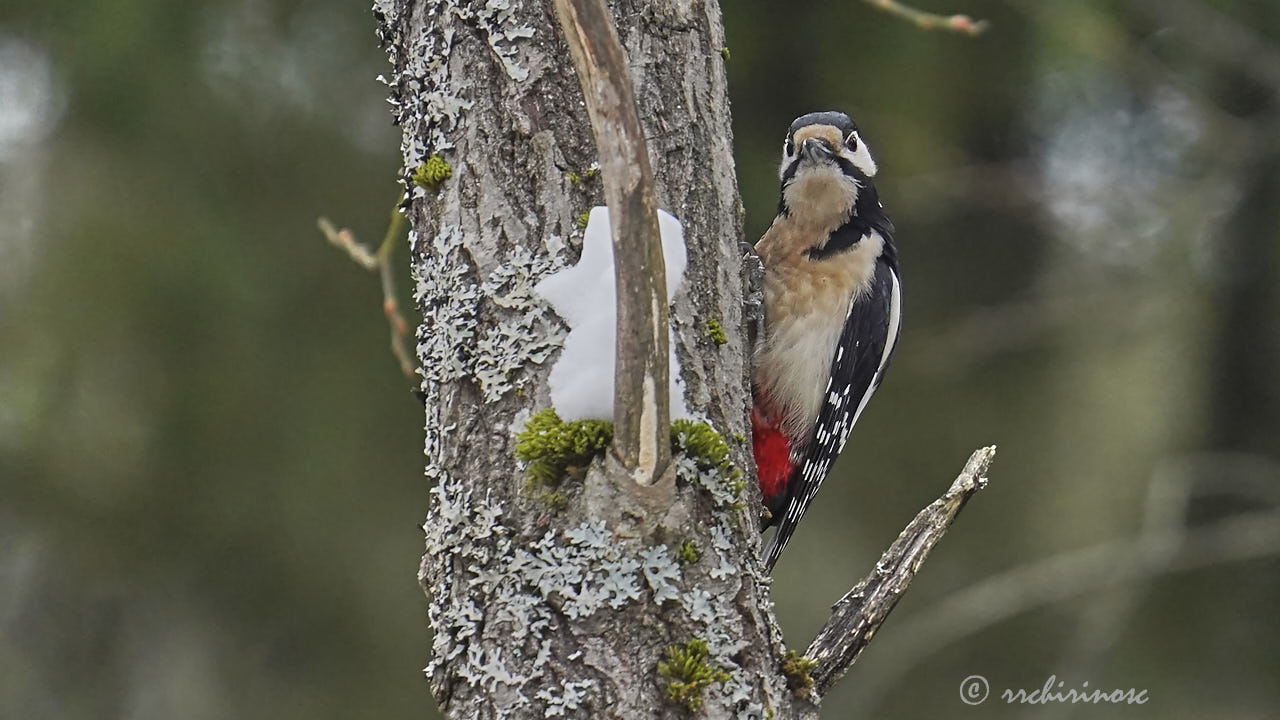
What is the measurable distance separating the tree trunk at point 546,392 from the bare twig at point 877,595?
0.11 meters

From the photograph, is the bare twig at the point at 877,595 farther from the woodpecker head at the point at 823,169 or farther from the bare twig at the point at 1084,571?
the bare twig at the point at 1084,571

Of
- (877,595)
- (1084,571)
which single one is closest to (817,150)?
(877,595)

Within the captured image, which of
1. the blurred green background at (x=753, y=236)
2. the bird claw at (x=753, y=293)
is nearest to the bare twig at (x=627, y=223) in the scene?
the bird claw at (x=753, y=293)

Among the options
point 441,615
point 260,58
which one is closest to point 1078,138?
point 260,58

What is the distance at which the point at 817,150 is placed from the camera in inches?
111

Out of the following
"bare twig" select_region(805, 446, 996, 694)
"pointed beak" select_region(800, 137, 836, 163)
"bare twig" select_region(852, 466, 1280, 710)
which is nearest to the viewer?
"bare twig" select_region(805, 446, 996, 694)

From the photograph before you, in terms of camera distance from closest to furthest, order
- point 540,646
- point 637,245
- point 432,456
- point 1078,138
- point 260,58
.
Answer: point 637,245 < point 540,646 < point 432,456 < point 260,58 < point 1078,138

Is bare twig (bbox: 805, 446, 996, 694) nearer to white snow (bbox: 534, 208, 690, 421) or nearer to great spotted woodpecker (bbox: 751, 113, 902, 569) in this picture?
white snow (bbox: 534, 208, 690, 421)

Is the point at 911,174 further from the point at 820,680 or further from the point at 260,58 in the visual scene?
the point at 820,680

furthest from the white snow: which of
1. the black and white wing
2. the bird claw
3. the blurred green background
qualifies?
Result: the blurred green background

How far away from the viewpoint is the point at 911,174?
391 cm

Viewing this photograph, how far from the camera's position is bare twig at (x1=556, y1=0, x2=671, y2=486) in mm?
1396

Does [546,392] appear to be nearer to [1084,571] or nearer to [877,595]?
[877,595]

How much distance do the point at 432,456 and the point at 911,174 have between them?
2.53 meters
